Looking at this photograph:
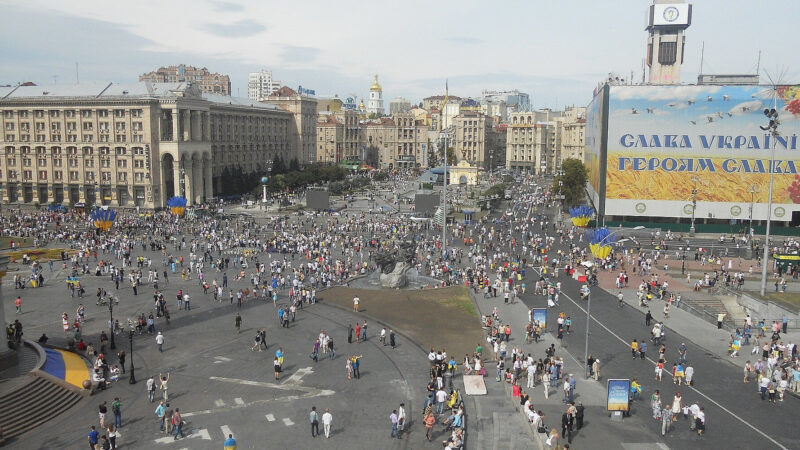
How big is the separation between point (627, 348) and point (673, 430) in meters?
9.13

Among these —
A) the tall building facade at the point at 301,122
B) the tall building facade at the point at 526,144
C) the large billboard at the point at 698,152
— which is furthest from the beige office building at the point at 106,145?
the tall building facade at the point at 526,144

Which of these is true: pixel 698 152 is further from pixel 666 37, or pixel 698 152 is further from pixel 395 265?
pixel 666 37

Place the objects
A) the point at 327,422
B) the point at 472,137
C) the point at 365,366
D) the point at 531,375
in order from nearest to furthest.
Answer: the point at 327,422 < the point at 531,375 < the point at 365,366 < the point at 472,137

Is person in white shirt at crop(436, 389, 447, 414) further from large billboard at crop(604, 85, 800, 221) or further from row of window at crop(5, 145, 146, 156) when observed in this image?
row of window at crop(5, 145, 146, 156)

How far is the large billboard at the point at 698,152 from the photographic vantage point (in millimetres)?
68438

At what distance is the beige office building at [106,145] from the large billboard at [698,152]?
55.3m

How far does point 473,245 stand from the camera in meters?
58.8

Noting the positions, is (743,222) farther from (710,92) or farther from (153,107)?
(153,107)

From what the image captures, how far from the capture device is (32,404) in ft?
72.6

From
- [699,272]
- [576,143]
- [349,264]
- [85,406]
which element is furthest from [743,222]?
[576,143]

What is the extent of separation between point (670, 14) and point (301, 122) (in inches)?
3314

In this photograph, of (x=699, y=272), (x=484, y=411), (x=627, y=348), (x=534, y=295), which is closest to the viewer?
(x=484, y=411)

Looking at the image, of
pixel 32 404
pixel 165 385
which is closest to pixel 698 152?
pixel 165 385

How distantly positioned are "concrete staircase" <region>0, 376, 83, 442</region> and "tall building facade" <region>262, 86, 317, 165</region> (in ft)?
371
